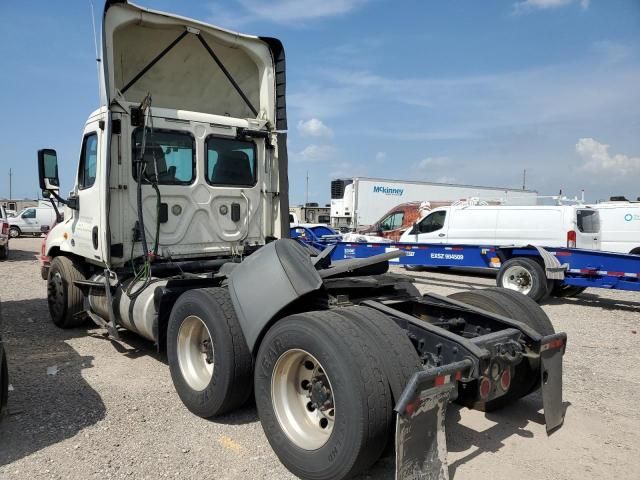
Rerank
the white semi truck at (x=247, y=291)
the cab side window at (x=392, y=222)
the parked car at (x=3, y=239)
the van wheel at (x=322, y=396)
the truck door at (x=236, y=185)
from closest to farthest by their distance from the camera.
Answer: the van wheel at (x=322, y=396) → the white semi truck at (x=247, y=291) → the truck door at (x=236, y=185) → the parked car at (x=3, y=239) → the cab side window at (x=392, y=222)

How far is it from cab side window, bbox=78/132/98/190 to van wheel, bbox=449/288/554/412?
432cm

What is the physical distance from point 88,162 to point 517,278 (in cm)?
802

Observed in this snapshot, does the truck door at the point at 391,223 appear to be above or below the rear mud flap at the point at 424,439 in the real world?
above

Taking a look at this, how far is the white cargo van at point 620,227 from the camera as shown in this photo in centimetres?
1316

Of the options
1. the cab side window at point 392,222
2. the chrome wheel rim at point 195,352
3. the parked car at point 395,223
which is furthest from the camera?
the cab side window at point 392,222

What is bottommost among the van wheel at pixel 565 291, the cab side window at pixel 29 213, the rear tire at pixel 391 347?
the van wheel at pixel 565 291

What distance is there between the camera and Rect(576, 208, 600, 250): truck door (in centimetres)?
1199

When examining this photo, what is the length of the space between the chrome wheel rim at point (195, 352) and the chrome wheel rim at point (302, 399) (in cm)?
101

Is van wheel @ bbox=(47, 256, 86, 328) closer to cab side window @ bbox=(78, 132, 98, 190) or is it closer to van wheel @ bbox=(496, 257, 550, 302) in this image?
cab side window @ bbox=(78, 132, 98, 190)

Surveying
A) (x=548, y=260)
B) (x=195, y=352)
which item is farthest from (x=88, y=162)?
(x=548, y=260)

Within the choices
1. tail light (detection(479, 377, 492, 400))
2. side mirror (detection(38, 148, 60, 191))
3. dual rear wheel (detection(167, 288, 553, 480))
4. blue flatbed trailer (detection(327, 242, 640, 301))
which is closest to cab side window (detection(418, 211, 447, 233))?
blue flatbed trailer (detection(327, 242, 640, 301))

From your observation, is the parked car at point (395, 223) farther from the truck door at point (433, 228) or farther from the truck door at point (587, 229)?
the truck door at point (587, 229)

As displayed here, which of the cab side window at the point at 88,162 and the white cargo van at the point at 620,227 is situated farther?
the white cargo van at the point at 620,227

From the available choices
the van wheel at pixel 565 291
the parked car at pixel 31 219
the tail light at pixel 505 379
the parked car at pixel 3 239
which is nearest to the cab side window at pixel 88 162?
the tail light at pixel 505 379
